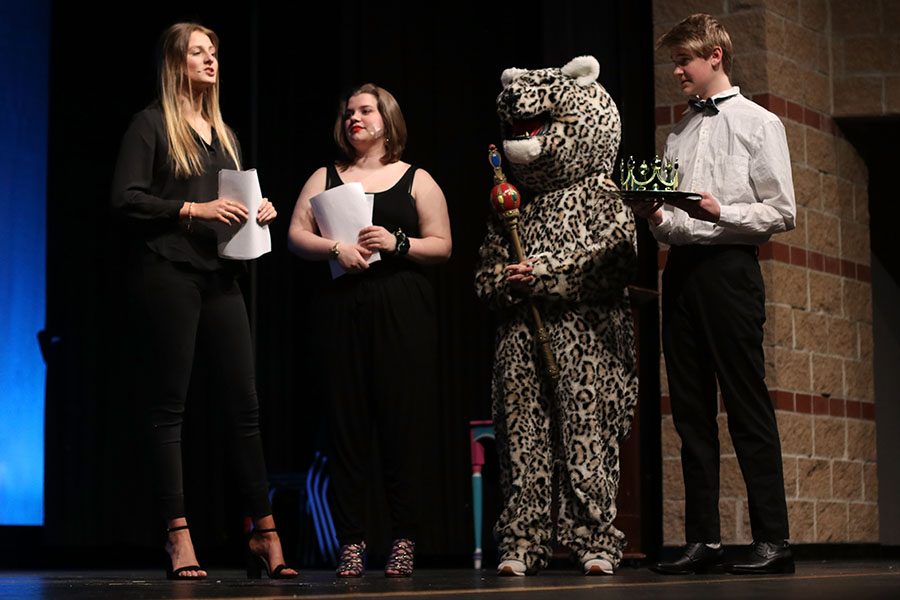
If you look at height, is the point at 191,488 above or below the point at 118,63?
below

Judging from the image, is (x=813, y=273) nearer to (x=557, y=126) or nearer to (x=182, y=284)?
(x=557, y=126)

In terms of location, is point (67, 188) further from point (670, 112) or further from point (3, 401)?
point (670, 112)

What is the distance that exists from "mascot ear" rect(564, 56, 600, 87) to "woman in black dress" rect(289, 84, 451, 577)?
1.66 feet

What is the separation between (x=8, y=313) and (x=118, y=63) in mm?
1312

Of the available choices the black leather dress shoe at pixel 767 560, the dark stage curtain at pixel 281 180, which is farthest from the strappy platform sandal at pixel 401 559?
the dark stage curtain at pixel 281 180

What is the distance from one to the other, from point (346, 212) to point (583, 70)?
0.79 metres

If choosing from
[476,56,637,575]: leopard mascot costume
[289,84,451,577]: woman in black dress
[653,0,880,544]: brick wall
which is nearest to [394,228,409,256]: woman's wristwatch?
[289,84,451,577]: woman in black dress

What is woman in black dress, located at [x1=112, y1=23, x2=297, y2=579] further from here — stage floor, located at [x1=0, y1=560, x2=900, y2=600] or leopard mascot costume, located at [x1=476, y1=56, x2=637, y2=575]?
leopard mascot costume, located at [x1=476, y1=56, x2=637, y2=575]

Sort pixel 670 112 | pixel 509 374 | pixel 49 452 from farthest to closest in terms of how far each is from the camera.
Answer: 1. pixel 49 452
2. pixel 670 112
3. pixel 509 374

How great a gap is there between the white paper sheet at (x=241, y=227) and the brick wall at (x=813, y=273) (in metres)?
1.93

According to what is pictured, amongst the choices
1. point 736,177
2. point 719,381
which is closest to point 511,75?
point 736,177

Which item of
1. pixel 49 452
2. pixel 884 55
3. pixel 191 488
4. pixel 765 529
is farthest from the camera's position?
pixel 49 452

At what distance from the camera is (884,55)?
5.42m

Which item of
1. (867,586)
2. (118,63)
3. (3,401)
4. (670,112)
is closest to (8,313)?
(3,401)
